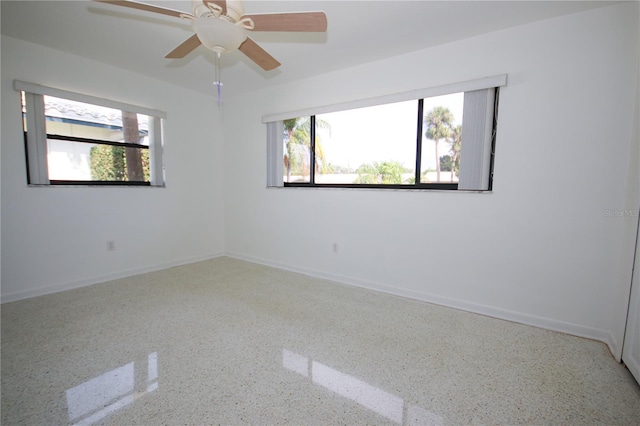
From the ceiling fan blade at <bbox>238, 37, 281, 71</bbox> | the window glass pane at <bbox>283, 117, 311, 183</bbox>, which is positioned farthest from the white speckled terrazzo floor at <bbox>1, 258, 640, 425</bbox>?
the ceiling fan blade at <bbox>238, 37, 281, 71</bbox>

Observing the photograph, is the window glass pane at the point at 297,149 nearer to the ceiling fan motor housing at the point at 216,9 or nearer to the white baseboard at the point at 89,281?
the white baseboard at the point at 89,281

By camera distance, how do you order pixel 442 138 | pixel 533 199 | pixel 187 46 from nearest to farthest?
pixel 187 46, pixel 533 199, pixel 442 138

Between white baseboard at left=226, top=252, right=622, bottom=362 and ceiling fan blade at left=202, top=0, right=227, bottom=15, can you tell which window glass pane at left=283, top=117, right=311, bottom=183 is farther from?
ceiling fan blade at left=202, top=0, right=227, bottom=15

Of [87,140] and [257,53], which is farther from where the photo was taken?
[87,140]

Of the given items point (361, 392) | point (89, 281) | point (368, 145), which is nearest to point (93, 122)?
point (89, 281)

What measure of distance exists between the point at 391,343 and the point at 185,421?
140 centimetres

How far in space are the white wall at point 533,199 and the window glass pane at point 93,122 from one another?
2640 mm

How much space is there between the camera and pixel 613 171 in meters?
2.02

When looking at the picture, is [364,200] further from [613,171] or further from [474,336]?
[613,171]

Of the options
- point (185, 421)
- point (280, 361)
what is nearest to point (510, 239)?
point (280, 361)

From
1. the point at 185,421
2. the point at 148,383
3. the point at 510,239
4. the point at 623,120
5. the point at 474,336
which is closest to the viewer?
the point at 185,421

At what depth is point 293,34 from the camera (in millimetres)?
2449

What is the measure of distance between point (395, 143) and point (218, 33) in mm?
2080

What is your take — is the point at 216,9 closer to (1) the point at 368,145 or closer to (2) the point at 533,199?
(1) the point at 368,145
